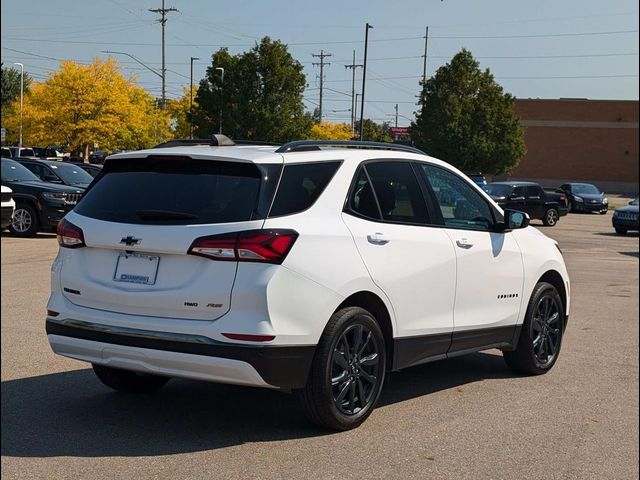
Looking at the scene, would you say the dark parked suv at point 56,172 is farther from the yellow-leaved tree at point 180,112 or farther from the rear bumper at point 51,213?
the yellow-leaved tree at point 180,112

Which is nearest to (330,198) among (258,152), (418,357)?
(258,152)

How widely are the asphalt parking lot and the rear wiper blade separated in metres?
1.31

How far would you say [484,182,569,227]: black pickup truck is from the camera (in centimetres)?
3309

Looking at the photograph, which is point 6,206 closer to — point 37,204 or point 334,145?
point 37,204

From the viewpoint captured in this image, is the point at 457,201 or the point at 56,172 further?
the point at 56,172

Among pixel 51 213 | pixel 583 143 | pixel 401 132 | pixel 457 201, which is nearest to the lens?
pixel 583 143

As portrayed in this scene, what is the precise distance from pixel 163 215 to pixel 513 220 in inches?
118

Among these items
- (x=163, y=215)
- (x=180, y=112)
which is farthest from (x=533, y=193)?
(x=180, y=112)

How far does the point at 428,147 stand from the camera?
177ft

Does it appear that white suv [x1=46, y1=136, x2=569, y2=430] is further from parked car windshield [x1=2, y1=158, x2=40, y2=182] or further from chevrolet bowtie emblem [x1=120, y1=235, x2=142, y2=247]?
parked car windshield [x1=2, y1=158, x2=40, y2=182]

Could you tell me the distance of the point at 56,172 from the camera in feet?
73.0

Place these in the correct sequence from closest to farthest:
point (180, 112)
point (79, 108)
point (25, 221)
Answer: point (25, 221) → point (79, 108) → point (180, 112)

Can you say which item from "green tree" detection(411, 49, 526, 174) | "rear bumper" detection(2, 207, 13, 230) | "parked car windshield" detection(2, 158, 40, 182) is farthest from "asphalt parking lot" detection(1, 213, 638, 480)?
"green tree" detection(411, 49, 526, 174)

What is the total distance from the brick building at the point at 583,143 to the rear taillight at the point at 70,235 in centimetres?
271
